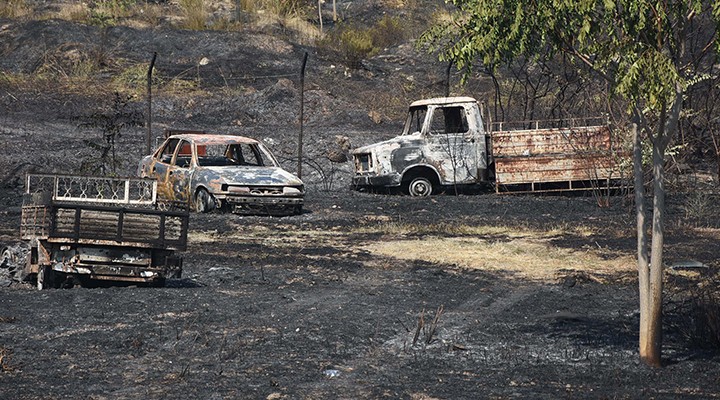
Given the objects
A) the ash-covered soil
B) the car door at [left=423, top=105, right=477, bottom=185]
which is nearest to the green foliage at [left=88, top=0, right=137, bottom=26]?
the ash-covered soil

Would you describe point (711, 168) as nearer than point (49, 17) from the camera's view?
Yes

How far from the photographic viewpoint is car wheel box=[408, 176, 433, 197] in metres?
23.3

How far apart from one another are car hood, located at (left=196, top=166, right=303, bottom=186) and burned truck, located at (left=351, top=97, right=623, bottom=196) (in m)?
3.28

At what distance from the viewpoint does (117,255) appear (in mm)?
12438

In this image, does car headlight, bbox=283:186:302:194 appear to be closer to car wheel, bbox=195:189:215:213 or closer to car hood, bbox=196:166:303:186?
car hood, bbox=196:166:303:186

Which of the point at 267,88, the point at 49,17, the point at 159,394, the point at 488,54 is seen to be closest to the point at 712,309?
the point at 488,54

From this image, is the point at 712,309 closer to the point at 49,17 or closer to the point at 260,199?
the point at 260,199

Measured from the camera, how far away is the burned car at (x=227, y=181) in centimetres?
1984

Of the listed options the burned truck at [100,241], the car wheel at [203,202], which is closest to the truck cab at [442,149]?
the car wheel at [203,202]

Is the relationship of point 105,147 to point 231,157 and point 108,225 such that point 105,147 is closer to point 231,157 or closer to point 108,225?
point 231,157

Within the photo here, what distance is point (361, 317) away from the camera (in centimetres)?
1147

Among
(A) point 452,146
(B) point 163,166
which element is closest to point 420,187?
(A) point 452,146

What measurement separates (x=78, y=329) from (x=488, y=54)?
4588 mm

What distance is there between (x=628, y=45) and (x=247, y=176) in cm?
1216
